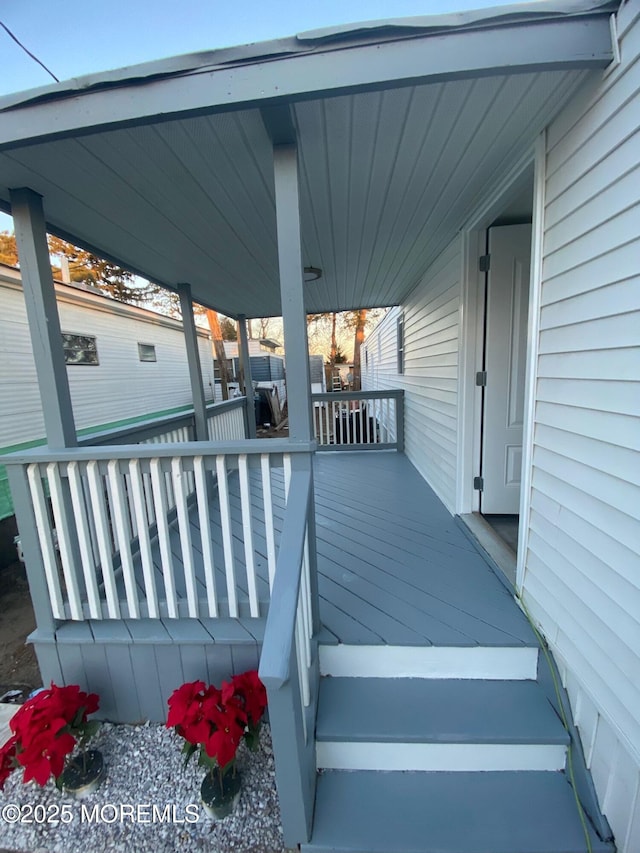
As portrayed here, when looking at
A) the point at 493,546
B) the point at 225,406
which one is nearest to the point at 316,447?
the point at 493,546

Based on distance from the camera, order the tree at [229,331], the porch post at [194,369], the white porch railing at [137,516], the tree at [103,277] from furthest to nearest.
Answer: the tree at [229,331], the tree at [103,277], the porch post at [194,369], the white porch railing at [137,516]

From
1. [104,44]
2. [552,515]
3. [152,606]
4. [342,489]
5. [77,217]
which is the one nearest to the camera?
[552,515]

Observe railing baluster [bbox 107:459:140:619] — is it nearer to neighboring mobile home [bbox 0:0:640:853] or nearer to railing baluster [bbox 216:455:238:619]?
neighboring mobile home [bbox 0:0:640:853]

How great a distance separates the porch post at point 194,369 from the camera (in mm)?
3707

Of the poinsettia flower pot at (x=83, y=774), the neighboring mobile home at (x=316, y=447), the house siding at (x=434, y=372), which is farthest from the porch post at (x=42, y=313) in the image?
the house siding at (x=434, y=372)

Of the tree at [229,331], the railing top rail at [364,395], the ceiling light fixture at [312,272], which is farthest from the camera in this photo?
the tree at [229,331]

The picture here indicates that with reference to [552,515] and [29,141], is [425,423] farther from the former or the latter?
[29,141]

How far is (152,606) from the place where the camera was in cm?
184

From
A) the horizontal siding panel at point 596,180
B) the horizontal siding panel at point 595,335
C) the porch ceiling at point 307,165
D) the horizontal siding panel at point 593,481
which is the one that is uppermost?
the porch ceiling at point 307,165

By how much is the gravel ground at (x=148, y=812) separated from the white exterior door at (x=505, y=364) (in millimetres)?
2202

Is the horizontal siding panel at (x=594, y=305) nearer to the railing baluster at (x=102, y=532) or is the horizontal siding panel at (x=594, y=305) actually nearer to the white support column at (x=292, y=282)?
the white support column at (x=292, y=282)

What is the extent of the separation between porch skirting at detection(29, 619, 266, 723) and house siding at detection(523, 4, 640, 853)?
139 cm

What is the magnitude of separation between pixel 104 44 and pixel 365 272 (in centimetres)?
299

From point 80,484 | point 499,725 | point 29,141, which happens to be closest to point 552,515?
point 499,725
